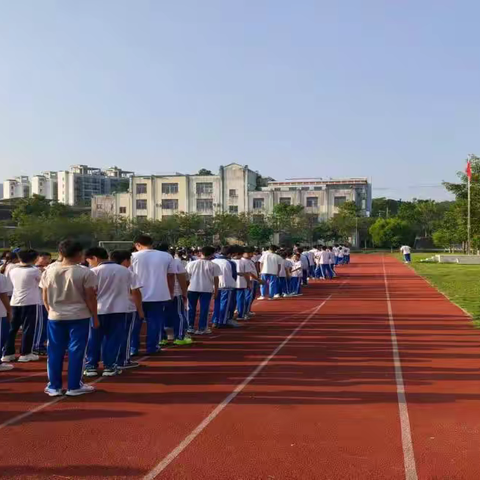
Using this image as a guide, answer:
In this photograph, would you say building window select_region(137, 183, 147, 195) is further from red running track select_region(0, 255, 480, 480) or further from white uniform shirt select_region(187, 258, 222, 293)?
red running track select_region(0, 255, 480, 480)

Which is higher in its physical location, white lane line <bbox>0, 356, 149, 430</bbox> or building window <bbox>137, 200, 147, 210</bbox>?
building window <bbox>137, 200, 147, 210</bbox>

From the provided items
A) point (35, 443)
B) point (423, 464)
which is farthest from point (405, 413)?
point (35, 443)

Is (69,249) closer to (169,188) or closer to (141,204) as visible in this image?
(169,188)

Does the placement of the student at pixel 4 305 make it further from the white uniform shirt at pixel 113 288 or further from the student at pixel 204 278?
the student at pixel 204 278

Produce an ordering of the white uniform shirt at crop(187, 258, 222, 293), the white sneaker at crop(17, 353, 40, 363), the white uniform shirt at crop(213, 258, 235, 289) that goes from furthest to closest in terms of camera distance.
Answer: the white uniform shirt at crop(213, 258, 235, 289), the white uniform shirt at crop(187, 258, 222, 293), the white sneaker at crop(17, 353, 40, 363)

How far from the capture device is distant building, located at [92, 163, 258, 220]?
74750 millimetres

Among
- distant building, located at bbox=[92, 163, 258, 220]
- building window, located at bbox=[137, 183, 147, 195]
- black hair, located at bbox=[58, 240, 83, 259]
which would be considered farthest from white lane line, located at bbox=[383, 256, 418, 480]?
building window, located at bbox=[137, 183, 147, 195]

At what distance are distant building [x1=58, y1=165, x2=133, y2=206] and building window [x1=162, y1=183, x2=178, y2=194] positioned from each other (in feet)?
142

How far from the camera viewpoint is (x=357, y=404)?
5.83m

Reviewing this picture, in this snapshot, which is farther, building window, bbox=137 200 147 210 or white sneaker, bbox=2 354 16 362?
building window, bbox=137 200 147 210

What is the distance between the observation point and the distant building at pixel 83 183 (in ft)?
400

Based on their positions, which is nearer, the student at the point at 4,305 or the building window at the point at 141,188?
the student at the point at 4,305

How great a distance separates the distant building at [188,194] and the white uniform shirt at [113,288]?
66965 mm

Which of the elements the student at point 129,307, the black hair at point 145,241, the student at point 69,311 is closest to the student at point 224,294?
the black hair at point 145,241
